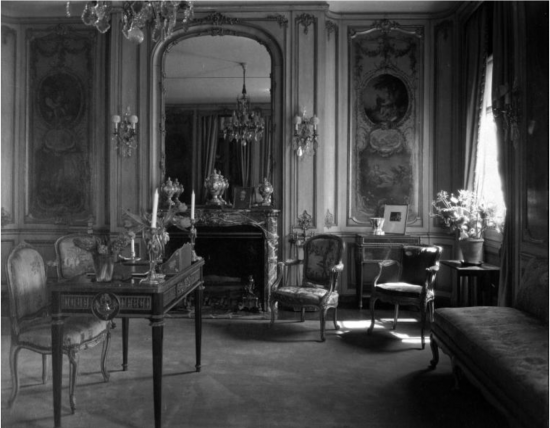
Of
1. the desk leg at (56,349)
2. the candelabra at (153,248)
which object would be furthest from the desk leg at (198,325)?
the desk leg at (56,349)

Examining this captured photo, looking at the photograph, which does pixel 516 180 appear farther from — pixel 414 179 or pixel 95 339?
pixel 95 339

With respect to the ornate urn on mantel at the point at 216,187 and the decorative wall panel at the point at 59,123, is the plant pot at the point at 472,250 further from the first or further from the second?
the decorative wall panel at the point at 59,123

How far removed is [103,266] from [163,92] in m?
3.83

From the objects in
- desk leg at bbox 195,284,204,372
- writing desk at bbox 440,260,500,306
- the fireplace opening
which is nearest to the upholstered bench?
writing desk at bbox 440,260,500,306

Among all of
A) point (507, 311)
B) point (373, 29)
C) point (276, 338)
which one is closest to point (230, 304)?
point (276, 338)

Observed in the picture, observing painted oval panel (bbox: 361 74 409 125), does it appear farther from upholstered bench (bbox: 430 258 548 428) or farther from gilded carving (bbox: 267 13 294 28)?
upholstered bench (bbox: 430 258 548 428)

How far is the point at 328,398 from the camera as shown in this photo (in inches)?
132

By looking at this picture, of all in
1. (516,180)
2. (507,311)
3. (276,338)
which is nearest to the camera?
(507,311)

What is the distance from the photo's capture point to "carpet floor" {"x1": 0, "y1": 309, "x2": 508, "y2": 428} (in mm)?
3016

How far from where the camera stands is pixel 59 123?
669 centimetres

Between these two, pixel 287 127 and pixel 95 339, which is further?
pixel 287 127

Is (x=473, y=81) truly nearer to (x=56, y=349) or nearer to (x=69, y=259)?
(x=69, y=259)

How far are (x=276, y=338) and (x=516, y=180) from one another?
259 cm

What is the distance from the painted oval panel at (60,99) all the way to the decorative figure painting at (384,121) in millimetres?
3553
